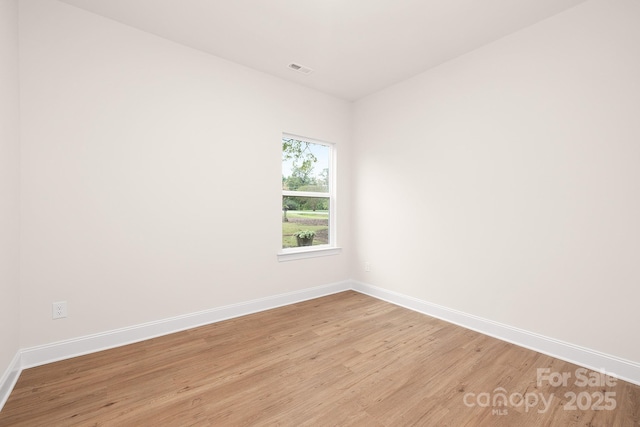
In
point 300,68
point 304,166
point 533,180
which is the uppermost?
point 300,68

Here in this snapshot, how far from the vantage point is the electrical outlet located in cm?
219

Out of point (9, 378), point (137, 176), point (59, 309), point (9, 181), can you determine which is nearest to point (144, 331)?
point (59, 309)

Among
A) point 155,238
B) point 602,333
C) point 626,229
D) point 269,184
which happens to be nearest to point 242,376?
point 155,238

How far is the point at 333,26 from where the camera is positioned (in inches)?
97.7

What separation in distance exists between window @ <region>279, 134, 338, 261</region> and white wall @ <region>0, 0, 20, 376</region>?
228 cm

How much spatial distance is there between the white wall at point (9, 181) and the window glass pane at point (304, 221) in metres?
2.36

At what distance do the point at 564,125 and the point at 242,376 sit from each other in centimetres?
321

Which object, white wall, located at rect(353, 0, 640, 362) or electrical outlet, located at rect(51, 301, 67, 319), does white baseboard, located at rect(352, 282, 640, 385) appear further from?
electrical outlet, located at rect(51, 301, 67, 319)

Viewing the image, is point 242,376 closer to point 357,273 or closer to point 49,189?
point 49,189

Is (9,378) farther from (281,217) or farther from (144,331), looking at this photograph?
(281,217)

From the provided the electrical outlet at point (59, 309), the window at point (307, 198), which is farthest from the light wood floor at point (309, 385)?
the window at point (307, 198)

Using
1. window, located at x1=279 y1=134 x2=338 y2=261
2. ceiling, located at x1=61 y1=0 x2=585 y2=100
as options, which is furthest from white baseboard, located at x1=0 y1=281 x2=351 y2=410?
ceiling, located at x1=61 y1=0 x2=585 y2=100

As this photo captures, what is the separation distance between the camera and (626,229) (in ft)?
6.56

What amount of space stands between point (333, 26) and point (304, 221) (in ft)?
7.51
